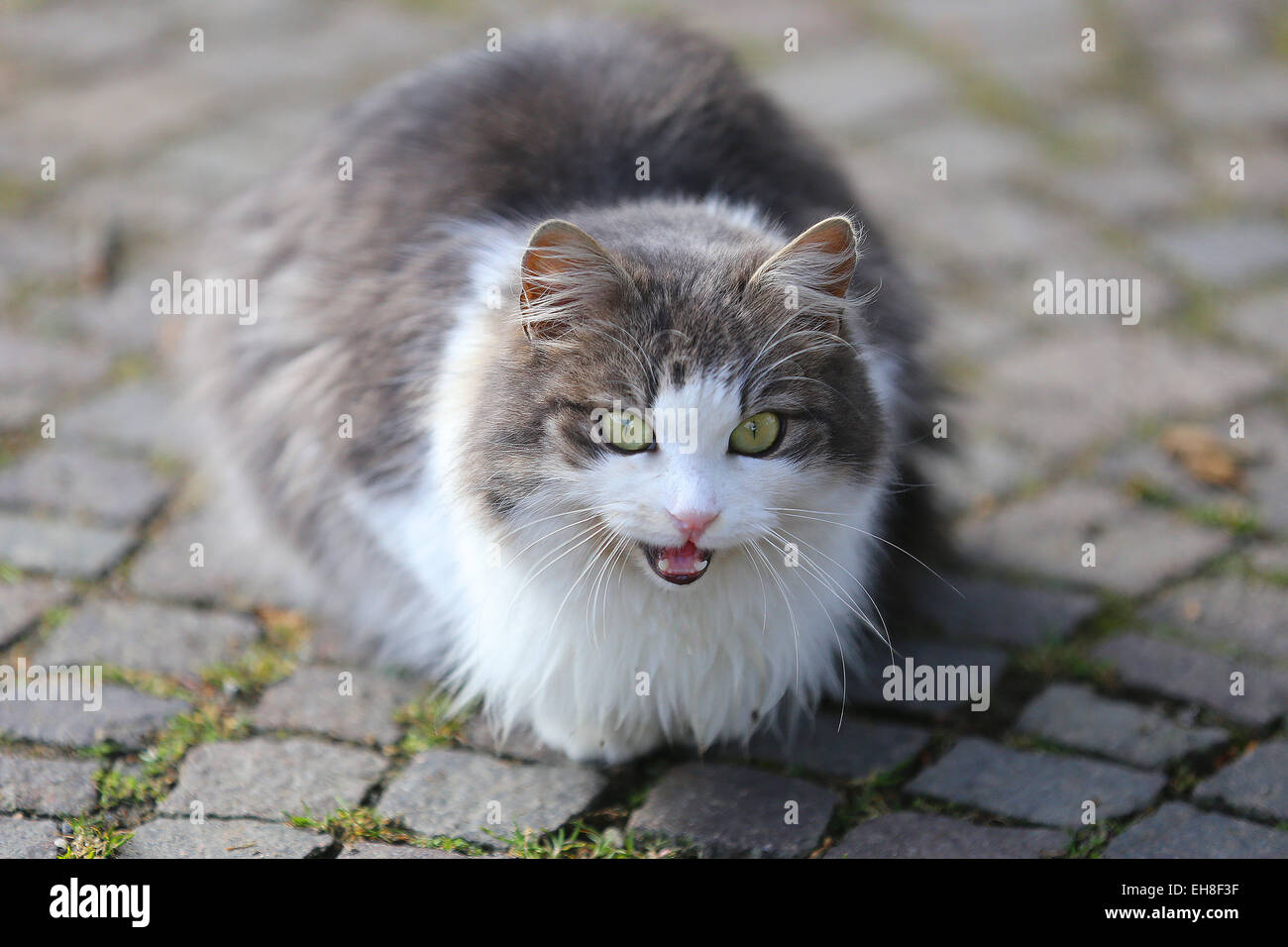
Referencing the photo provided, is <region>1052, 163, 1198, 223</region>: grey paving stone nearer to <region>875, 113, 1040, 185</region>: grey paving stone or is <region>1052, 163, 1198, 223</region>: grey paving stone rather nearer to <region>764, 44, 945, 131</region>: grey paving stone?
<region>875, 113, 1040, 185</region>: grey paving stone

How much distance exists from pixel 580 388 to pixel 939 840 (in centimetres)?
106

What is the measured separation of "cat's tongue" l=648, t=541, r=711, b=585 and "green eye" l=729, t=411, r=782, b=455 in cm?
19

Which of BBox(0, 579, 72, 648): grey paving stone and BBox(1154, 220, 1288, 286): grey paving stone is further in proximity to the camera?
BBox(1154, 220, 1288, 286): grey paving stone

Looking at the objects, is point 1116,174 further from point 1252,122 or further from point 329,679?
point 329,679

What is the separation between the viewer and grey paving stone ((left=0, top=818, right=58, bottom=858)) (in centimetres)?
239

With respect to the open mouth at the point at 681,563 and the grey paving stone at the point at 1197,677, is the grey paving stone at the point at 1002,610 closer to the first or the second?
the grey paving stone at the point at 1197,677

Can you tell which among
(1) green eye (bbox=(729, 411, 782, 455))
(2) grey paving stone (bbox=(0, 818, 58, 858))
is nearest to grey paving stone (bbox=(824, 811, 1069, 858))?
(1) green eye (bbox=(729, 411, 782, 455))

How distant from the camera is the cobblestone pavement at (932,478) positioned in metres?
2.58

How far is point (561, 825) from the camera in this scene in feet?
8.32

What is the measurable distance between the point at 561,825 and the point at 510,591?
44cm

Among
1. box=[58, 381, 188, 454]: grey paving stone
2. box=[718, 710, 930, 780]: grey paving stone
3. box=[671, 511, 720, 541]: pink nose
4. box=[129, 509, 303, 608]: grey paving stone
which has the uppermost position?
box=[58, 381, 188, 454]: grey paving stone

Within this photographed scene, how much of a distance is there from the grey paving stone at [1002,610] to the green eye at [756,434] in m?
1.02

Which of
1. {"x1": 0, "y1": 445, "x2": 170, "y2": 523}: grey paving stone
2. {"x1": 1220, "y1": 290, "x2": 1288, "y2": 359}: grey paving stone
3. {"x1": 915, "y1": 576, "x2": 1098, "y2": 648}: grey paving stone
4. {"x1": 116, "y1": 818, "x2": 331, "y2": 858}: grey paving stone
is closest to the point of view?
{"x1": 116, "y1": 818, "x2": 331, "y2": 858}: grey paving stone

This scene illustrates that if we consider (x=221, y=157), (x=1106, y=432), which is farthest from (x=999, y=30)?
(x=221, y=157)
